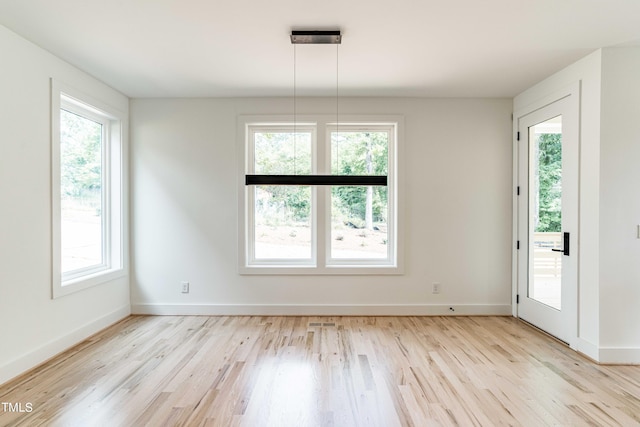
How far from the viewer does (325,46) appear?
2805 mm

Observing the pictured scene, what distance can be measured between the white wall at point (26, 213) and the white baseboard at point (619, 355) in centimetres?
483

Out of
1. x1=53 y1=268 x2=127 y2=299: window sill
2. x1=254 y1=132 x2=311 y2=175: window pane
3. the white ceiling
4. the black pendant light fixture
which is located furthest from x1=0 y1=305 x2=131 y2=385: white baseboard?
the white ceiling

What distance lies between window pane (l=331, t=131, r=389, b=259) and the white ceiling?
72 cm

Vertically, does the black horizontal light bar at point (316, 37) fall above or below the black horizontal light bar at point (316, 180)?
above

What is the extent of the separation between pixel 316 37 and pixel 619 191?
289 cm

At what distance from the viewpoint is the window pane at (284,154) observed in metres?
4.20

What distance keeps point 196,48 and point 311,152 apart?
1.78 m

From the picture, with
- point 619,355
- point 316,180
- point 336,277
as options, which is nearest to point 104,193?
point 316,180

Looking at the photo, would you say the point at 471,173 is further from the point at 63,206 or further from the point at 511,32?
the point at 63,206

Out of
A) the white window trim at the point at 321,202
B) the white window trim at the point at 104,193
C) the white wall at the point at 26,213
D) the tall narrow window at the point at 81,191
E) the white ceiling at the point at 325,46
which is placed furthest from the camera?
the white window trim at the point at 321,202

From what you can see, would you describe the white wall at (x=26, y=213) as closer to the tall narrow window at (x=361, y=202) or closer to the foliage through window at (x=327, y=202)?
the foliage through window at (x=327, y=202)

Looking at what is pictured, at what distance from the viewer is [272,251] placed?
427 centimetres

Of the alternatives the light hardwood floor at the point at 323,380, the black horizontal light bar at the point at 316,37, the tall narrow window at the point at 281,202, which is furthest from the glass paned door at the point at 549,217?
the tall narrow window at the point at 281,202

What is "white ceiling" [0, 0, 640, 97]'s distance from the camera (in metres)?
2.26
